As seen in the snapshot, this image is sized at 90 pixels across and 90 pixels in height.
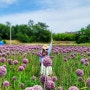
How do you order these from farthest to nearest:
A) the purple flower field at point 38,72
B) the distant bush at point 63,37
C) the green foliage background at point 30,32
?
the distant bush at point 63,37
the green foliage background at point 30,32
the purple flower field at point 38,72

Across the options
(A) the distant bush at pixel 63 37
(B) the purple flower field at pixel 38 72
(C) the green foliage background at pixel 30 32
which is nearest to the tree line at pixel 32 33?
(C) the green foliage background at pixel 30 32

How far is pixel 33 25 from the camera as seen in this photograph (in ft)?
265

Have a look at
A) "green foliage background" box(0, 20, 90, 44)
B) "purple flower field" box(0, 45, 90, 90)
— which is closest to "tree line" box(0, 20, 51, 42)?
"green foliage background" box(0, 20, 90, 44)

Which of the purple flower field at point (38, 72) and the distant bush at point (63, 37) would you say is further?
the distant bush at point (63, 37)

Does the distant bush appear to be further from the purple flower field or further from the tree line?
the purple flower field

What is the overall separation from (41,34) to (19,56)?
6427 cm

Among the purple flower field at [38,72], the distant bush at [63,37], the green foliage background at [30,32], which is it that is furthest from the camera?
the distant bush at [63,37]

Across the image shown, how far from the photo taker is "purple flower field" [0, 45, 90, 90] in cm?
493

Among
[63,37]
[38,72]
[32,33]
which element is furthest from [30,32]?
[38,72]

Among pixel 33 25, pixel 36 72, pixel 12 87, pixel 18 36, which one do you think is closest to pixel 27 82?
pixel 12 87

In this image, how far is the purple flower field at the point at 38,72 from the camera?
493cm

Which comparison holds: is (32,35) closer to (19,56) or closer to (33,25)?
(33,25)

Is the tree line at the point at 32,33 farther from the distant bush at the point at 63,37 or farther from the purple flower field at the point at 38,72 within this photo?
the purple flower field at the point at 38,72

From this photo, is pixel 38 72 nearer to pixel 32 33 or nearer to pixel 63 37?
pixel 32 33
